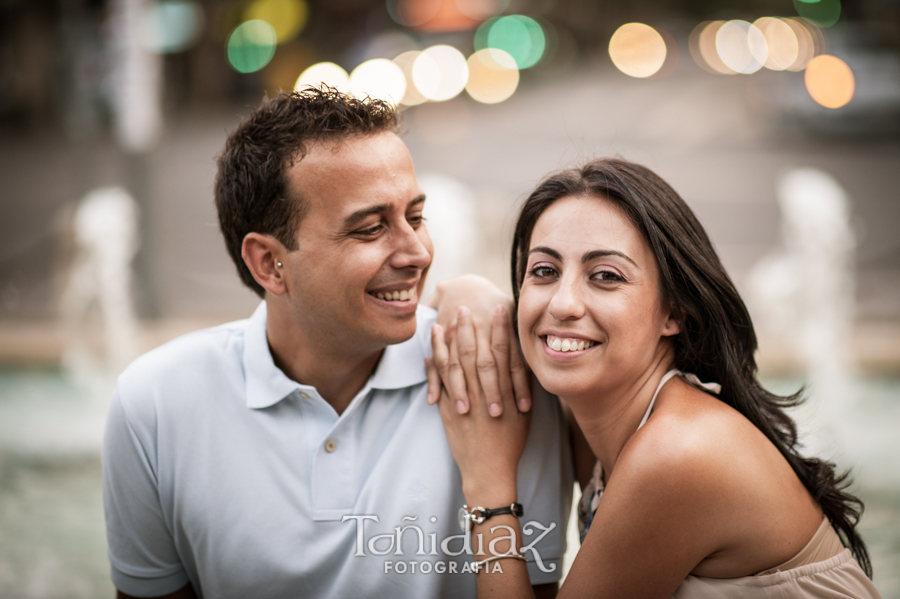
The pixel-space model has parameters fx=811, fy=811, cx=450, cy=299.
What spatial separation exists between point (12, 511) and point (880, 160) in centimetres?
1343

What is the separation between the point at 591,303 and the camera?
2318mm

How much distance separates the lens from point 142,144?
25.5 feet

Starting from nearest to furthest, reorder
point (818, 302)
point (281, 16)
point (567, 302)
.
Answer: point (567, 302) < point (818, 302) < point (281, 16)

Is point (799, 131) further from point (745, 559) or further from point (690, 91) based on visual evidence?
point (745, 559)

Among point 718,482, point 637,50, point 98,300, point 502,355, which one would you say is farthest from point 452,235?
point 637,50

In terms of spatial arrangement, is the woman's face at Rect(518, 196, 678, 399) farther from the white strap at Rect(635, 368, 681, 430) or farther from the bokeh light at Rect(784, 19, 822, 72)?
the bokeh light at Rect(784, 19, 822, 72)

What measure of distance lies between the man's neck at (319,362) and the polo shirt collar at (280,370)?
5 centimetres

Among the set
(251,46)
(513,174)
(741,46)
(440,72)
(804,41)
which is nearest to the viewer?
(513,174)

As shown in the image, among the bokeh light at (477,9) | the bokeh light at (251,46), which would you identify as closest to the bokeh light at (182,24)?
the bokeh light at (251,46)

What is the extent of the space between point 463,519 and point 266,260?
106 cm

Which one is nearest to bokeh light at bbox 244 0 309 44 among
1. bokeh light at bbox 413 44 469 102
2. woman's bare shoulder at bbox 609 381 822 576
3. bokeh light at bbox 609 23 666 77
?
bokeh light at bbox 413 44 469 102

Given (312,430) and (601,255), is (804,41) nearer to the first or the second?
(601,255)

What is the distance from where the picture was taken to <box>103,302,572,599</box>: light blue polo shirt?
2500 millimetres

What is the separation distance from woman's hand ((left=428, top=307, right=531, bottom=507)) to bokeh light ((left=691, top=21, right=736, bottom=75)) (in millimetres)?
21686
